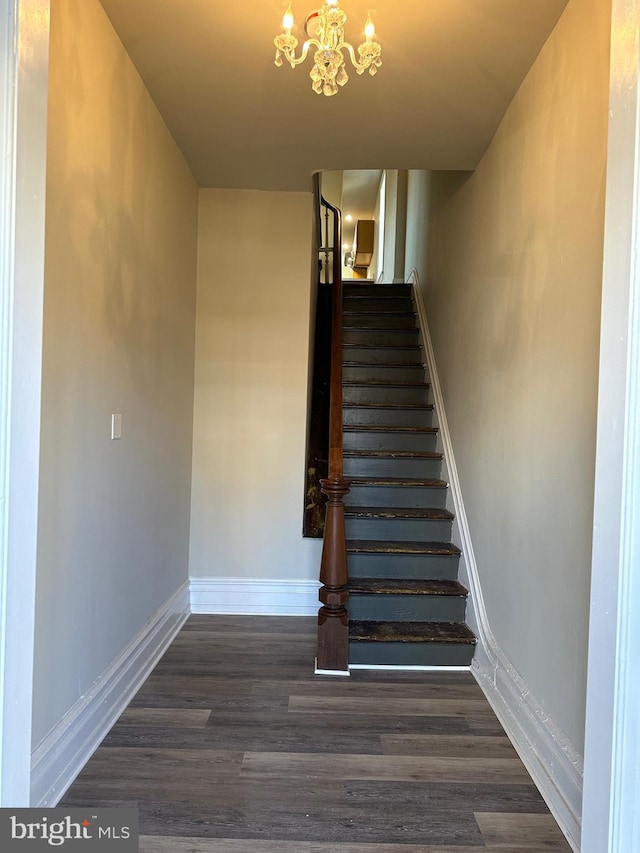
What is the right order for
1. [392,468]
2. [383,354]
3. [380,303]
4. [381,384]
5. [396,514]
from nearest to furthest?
[396,514] < [392,468] < [381,384] < [383,354] < [380,303]

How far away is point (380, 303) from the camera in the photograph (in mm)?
4891

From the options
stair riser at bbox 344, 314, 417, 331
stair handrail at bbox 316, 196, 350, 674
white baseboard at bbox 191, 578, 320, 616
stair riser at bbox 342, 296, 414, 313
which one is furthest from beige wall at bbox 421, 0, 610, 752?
stair riser at bbox 342, 296, 414, 313

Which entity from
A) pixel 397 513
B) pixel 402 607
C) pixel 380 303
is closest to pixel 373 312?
pixel 380 303

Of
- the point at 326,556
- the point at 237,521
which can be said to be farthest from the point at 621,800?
the point at 237,521

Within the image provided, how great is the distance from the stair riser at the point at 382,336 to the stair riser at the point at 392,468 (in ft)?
4.51

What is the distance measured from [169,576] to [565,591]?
6.76ft

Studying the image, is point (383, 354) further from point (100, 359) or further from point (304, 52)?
point (304, 52)

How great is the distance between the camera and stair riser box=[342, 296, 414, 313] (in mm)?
4832

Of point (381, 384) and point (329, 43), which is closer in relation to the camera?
point (329, 43)

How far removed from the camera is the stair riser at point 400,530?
3.07 m

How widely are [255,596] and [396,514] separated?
1.09 m

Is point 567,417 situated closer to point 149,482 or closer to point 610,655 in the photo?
point 610,655

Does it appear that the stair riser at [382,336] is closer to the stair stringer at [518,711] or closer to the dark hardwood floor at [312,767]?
the stair stringer at [518,711]

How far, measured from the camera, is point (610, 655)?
3.51 feet
